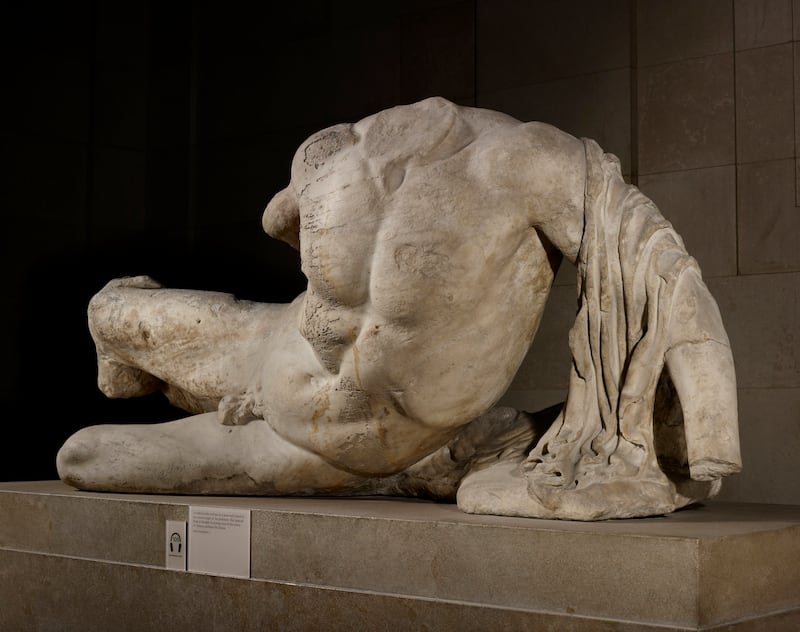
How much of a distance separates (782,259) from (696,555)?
9.21 ft

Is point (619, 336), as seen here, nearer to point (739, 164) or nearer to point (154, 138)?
point (739, 164)

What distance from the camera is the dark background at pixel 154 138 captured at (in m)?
6.80

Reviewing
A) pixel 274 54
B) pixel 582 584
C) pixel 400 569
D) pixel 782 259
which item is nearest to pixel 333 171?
pixel 400 569

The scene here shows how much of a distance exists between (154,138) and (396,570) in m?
4.80

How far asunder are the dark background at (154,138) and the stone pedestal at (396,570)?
2.54 metres

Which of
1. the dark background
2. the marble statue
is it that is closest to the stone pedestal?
the marble statue

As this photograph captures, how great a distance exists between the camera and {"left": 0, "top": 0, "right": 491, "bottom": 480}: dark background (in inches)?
268

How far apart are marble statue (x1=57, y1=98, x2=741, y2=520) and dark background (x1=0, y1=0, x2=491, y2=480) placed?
2608mm

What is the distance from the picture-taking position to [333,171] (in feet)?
12.8

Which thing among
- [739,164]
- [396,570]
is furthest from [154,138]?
[396,570]

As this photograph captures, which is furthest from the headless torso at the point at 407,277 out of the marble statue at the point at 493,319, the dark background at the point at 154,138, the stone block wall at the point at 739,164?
the dark background at the point at 154,138

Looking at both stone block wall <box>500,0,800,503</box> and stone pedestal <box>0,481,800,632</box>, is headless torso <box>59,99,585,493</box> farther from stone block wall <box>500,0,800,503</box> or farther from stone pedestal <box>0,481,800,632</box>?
stone block wall <box>500,0,800,503</box>

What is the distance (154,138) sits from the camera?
7613 mm

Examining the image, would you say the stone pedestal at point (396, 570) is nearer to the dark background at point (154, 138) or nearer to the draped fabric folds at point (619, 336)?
the draped fabric folds at point (619, 336)
